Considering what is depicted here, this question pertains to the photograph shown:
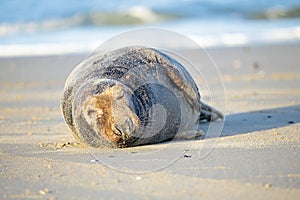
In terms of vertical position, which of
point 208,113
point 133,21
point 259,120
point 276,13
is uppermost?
point 208,113

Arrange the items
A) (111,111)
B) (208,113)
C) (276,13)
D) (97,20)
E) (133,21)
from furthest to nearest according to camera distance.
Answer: (276,13), (133,21), (97,20), (208,113), (111,111)

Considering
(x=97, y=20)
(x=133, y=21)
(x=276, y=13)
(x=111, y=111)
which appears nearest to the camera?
(x=111, y=111)

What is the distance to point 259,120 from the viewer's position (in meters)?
5.36

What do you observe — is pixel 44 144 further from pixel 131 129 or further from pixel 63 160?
pixel 131 129

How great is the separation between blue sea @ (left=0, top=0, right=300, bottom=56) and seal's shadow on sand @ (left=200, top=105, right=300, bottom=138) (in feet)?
21.1

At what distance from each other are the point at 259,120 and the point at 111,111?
202 cm

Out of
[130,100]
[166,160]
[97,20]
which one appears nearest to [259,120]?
[166,160]

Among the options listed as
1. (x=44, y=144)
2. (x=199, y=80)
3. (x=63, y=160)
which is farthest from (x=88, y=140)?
(x=199, y=80)

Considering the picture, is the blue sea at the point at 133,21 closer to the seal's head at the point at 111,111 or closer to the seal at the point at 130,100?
the seal at the point at 130,100

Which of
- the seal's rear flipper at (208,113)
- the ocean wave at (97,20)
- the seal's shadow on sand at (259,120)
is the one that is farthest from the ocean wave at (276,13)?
the seal's rear flipper at (208,113)

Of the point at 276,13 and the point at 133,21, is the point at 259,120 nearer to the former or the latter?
the point at 133,21

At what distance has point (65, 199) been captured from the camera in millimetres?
3096

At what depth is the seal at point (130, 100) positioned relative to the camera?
3.84 metres

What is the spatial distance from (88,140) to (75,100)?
0.31 m
